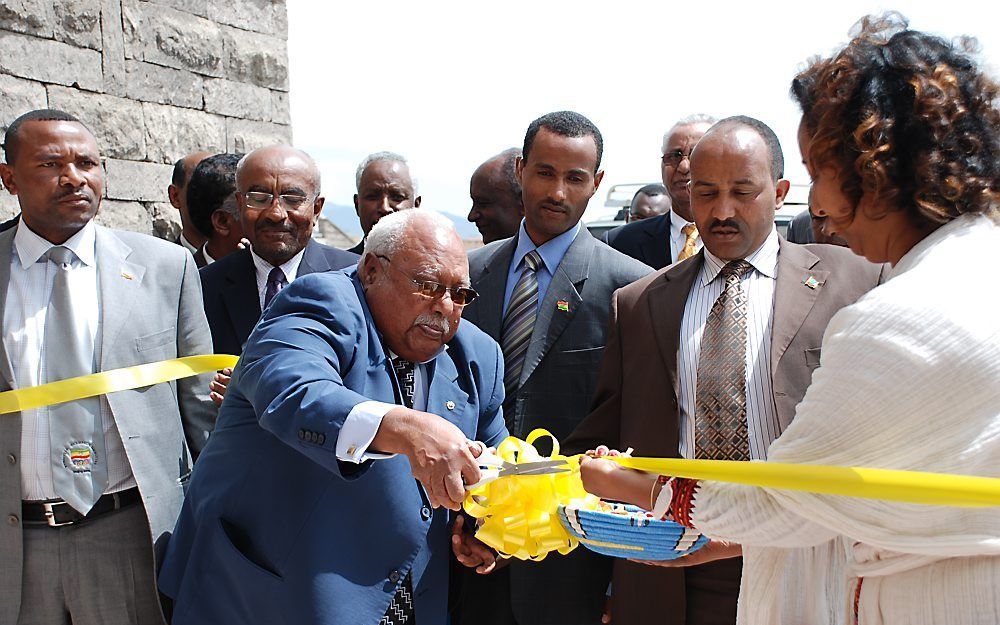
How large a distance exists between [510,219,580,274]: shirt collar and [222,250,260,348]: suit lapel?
1.45 meters

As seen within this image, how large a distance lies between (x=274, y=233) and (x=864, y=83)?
362 cm

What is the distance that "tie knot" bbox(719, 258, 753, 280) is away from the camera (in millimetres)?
3820

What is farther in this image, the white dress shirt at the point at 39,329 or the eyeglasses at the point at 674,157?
the eyeglasses at the point at 674,157

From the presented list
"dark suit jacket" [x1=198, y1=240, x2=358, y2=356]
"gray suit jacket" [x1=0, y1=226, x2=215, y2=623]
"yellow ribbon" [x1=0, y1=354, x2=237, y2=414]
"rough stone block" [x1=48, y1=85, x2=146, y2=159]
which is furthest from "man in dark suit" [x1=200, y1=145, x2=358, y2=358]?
"rough stone block" [x1=48, y1=85, x2=146, y2=159]

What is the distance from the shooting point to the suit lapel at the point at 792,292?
355 centimetres

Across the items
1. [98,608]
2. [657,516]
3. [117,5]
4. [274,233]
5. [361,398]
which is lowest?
[98,608]

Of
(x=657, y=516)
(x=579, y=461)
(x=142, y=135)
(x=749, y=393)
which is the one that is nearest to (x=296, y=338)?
(x=579, y=461)

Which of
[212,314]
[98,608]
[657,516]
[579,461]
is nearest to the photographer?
[657,516]

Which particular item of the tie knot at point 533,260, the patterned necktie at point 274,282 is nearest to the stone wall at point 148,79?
the patterned necktie at point 274,282

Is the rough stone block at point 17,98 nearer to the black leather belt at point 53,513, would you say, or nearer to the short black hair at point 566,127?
the black leather belt at point 53,513

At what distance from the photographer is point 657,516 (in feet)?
8.65

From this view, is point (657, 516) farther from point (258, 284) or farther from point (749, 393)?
point (258, 284)

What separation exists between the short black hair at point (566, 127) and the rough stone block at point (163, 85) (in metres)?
3.78

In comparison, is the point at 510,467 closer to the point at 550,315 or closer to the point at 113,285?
the point at 550,315
